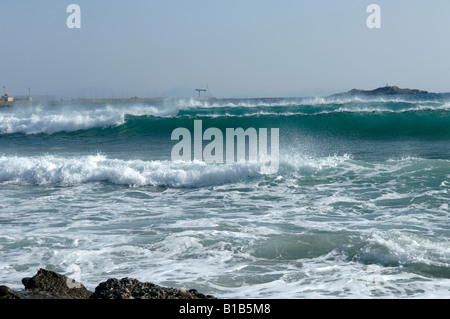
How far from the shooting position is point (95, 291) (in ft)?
14.9

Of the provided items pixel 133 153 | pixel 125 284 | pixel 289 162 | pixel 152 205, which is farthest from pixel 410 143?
pixel 125 284

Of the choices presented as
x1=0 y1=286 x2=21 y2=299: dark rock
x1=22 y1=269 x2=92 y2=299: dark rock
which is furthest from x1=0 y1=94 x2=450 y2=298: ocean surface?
x1=0 y1=286 x2=21 y2=299: dark rock

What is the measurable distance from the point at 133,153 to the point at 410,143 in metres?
10.5

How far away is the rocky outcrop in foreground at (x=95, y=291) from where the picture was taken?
438 centimetres

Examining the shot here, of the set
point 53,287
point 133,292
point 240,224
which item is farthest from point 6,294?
point 240,224

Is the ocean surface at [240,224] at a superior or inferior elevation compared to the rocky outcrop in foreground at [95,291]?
inferior
